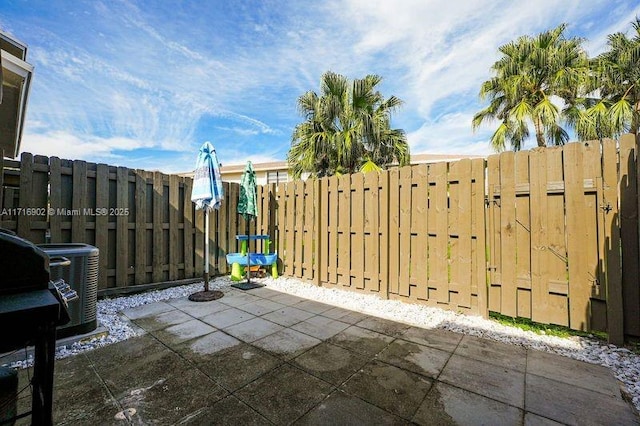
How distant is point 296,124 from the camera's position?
1037 cm

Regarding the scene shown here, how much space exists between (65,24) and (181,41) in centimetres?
180

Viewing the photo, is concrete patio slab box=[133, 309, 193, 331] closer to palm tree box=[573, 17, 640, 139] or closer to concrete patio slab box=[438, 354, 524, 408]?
concrete patio slab box=[438, 354, 524, 408]

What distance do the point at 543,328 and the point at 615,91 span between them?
10.3 metres

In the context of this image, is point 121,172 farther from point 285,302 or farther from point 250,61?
point 250,61

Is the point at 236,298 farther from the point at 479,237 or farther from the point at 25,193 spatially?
the point at 479,237

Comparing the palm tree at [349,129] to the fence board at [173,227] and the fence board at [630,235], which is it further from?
the fence board at [630,235]

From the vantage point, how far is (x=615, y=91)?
836cm

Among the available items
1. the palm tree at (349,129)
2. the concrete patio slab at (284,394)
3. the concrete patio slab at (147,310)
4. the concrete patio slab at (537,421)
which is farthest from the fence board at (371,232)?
the palm tree at (349,129)

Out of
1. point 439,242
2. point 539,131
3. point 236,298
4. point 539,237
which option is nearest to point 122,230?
point 236,298

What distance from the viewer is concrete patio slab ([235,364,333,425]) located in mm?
1741

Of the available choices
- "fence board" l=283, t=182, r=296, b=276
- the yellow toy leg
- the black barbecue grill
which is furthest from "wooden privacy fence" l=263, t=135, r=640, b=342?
the black barbecue grill

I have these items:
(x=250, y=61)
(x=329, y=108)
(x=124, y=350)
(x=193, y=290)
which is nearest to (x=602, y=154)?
(x=124, y=350)

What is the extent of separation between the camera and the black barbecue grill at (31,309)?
941 mm

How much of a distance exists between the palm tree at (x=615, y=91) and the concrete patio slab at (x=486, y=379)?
33.1 feet
